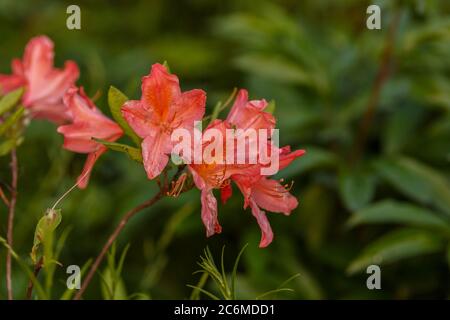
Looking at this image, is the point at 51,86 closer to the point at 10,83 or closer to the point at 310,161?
the point at 10,83

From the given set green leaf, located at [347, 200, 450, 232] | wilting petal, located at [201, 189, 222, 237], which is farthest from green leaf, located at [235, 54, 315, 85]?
wilting petal, located at [201, 189, 222, 237]

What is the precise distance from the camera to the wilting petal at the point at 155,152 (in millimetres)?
822

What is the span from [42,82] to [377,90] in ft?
2.45

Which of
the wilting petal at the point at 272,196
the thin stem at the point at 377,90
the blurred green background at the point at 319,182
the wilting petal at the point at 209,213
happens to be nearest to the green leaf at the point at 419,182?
the blurred green background at the point at 319,182

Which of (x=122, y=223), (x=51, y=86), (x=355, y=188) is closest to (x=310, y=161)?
(x=355, y=188)

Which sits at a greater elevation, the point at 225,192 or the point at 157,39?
the point at 157,39

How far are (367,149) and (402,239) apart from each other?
1.59 feet

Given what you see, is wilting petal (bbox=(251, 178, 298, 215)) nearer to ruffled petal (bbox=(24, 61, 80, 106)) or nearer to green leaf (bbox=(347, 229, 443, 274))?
ruffled petal (bbox=(24, 61, 80, 106))

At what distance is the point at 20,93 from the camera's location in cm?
99

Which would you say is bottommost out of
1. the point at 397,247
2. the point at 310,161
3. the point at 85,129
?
the point at 397,247

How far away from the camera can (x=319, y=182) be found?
169 centimetres

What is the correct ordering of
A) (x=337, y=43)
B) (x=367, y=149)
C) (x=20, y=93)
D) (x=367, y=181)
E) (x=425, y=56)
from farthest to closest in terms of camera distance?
1. (x=337, y=43)
2. (x=367, y=149)
3. (x=425, y=56)
4. (x=367, y=181)
5. (x=20, y=93)

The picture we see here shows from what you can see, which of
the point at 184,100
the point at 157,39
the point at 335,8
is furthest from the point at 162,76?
the point at 335,8
